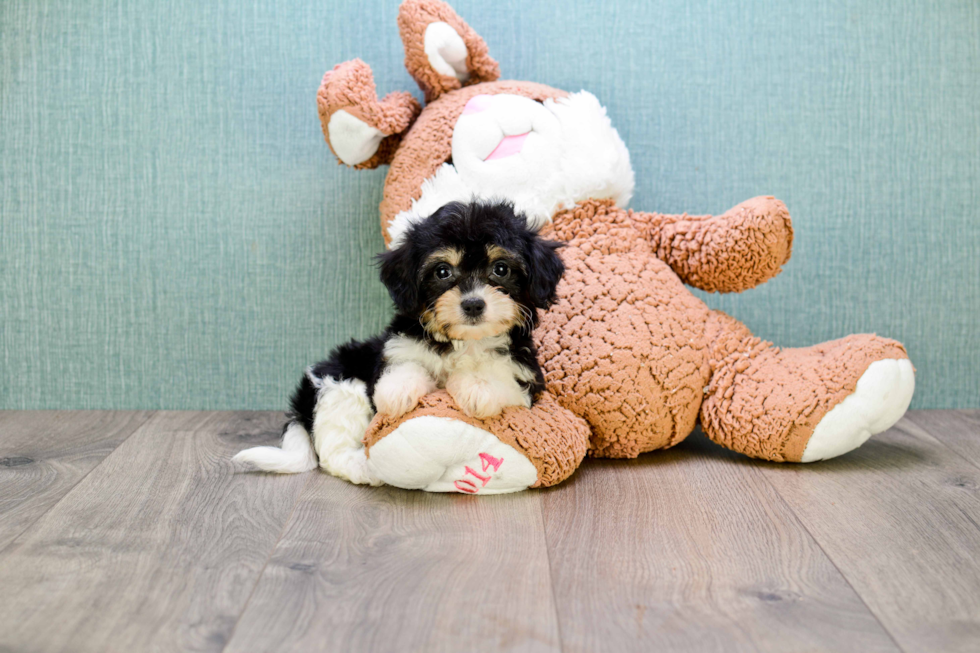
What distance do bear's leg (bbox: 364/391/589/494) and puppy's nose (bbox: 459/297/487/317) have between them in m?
0.24

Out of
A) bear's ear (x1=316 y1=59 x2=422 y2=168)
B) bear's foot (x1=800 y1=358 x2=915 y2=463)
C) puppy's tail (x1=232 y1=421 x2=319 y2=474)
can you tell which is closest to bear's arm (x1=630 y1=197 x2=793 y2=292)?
bear's foot (x1=800 y1=358 x2=915 y2=463)

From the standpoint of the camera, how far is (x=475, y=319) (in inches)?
61.7

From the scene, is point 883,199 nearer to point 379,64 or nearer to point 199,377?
point 379,64

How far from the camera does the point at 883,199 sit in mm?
2463

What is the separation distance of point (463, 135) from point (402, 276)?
556 millimetres

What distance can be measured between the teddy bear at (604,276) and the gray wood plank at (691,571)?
15cm

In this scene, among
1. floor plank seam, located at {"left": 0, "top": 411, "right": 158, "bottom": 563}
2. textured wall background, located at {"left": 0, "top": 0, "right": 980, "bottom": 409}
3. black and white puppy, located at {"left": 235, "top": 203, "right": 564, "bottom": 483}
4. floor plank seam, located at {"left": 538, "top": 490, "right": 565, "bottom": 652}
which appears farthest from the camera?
textured wall background, located at {"left": 0, "top": 0, "right": 980, "bottom": 409}

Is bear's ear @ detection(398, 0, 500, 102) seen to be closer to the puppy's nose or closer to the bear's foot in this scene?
the puppy's nose

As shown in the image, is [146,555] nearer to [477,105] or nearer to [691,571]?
[691,571]

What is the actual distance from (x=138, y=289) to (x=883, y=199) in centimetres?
228

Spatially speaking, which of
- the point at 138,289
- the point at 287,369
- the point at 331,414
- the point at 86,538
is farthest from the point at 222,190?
the point at 86,538

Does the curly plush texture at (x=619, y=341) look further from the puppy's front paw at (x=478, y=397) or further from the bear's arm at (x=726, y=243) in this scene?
the puppy's front paw at (x=478, y=397)

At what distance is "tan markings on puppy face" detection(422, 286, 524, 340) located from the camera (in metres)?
1.57

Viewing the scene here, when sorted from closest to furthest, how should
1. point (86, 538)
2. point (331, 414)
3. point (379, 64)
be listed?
point (86, 538)
point (331, 414)
point (379, 64)
